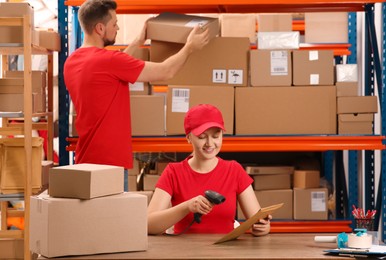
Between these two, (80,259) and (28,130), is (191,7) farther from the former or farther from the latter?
(80,259)

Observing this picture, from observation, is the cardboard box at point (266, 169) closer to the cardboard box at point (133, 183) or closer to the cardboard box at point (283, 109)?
the cardboard box at point (283, 109)

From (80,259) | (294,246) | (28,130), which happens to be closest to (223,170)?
(294,246)

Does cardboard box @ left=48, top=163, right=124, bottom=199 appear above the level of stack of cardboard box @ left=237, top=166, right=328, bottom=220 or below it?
above

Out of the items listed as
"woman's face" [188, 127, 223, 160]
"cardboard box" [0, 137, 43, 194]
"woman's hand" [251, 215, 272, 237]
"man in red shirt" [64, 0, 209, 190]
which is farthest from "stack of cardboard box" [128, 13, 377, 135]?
"woman's hand" [251, 215, 272, 237]

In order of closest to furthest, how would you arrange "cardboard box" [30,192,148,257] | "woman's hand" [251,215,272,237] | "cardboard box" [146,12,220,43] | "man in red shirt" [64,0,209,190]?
"cardboard box" [30,192,148,257] < "woman's hand" [251,215,272,237] < "man in red shirt" [64,0,209,190] < "cardboard box" [146,12,220,43]

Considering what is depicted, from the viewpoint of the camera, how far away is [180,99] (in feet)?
14.8

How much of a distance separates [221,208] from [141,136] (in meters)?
1.48

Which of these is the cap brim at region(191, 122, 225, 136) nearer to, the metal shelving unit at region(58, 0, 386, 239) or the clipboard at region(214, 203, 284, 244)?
the clipboard at region(214, 203, 284, 244)

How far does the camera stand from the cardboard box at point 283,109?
4.53 metres

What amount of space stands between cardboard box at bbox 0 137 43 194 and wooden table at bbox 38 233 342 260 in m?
1.85

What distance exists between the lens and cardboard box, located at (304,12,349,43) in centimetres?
502

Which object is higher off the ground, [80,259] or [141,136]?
[141,136]

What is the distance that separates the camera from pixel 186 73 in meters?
4.54

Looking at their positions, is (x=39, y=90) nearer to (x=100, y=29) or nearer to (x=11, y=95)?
(x=11, y=95)
